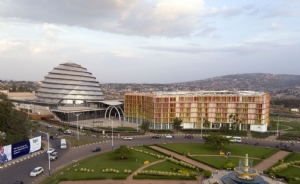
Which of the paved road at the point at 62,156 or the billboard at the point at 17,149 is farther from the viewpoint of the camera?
the billboard at the point at 17,149

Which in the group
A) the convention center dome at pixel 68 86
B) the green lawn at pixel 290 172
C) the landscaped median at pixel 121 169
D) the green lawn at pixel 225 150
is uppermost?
the convention center dome at pixel 68 86

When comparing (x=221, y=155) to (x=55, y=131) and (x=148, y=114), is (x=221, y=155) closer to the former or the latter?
(x=148, y=114)

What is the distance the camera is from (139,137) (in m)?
70.6

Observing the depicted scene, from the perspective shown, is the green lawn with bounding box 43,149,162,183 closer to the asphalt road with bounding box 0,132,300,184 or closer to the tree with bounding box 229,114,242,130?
the asphalt road with bounding box 0,132,300,184

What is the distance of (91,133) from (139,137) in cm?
1490

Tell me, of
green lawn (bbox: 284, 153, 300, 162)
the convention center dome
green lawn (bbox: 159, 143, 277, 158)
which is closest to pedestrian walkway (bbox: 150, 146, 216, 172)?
green lawn (bbox: 159, 143, 277, 158)

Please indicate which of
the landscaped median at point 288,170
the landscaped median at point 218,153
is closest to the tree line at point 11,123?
the landscaped median at point 218,153

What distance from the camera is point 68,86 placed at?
112562 mm

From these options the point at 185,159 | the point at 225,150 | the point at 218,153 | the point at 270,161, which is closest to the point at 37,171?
the point at 185,159

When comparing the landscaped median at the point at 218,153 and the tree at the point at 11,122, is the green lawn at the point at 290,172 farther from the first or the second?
the tree at the point at 11,122

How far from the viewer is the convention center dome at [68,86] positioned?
11181 cm

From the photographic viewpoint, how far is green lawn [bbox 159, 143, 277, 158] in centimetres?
5350

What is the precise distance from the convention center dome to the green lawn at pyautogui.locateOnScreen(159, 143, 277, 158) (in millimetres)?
66130

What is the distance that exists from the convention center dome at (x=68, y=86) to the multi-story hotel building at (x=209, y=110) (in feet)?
134
